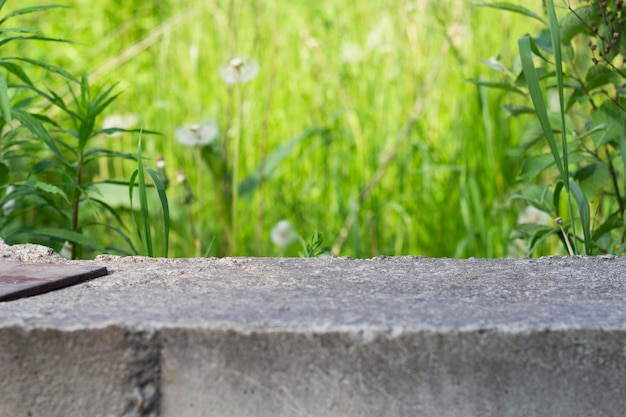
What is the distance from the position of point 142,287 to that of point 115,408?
0.80 ft

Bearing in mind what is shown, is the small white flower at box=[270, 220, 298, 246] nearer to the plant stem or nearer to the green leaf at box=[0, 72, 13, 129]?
the plant stem

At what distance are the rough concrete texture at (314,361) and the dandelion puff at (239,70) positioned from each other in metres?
1.54

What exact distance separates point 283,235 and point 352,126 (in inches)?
27.6

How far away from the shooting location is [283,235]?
2.81 meters

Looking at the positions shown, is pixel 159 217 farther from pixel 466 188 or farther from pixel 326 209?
pixel 466 188

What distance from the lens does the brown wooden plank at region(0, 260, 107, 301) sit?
49.0 inches

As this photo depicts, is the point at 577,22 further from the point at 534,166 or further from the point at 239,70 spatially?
the point at 239,70

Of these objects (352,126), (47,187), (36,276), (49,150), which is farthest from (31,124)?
(352,126)

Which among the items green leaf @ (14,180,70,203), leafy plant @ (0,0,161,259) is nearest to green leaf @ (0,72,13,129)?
leafy plant @ (0,0,161,259)

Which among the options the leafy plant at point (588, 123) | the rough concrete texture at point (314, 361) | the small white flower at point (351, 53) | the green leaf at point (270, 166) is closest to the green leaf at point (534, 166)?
the leafy plant at point (588, 123)

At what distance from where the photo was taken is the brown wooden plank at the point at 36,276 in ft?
4.08

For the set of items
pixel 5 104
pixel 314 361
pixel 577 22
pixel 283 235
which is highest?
pixel 577 22

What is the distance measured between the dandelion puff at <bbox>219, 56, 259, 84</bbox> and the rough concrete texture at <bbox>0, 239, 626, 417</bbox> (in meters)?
1.54

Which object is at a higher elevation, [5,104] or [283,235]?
[5,104]
